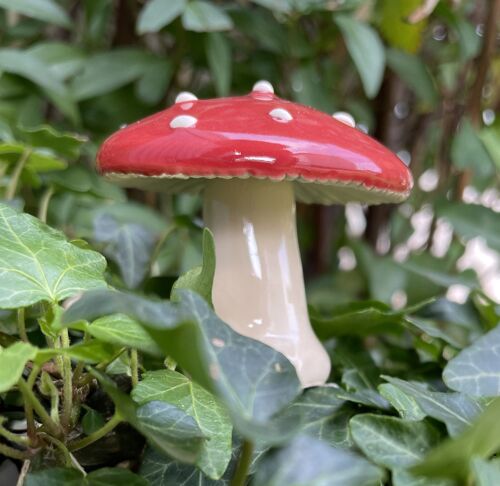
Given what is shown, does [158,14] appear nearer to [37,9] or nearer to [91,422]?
[37,9]

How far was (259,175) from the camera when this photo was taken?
429mm

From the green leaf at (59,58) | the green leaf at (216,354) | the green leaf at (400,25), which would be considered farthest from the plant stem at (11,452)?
the green leaf at (400,25)

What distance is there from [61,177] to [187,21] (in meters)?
0.29

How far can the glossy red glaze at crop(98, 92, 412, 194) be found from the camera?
0.43m

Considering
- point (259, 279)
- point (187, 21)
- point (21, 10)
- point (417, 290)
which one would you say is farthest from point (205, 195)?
point (417, 290)

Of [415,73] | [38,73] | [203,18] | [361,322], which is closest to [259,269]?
[361,322]

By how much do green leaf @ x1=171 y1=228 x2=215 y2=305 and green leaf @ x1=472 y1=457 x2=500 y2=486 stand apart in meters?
0.19

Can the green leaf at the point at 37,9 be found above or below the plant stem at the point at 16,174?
above

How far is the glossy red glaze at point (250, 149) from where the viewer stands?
427mm

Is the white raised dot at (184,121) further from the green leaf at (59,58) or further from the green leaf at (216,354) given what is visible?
the green leaf at (59,58)

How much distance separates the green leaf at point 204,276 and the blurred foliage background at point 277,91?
29 cm

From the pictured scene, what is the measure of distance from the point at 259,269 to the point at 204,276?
0.13m

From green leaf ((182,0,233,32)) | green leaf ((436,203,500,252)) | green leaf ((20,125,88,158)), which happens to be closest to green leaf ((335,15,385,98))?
green leaf ((182,0,233,32))

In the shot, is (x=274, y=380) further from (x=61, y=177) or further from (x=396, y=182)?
(x=61, y=177)
